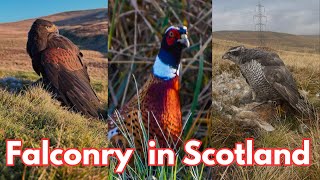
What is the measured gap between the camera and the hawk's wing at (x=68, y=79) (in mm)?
4699

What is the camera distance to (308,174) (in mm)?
4430

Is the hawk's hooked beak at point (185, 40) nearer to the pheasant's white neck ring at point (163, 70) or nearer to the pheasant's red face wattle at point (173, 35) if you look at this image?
the pheasant's red face wattle at point (173, 35)

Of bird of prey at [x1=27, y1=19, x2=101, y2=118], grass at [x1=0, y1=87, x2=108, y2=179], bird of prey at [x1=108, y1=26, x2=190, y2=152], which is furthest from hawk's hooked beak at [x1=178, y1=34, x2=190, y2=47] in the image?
Answer: bird of prey at [x1=27, y1=19, x2=101, y2=118]

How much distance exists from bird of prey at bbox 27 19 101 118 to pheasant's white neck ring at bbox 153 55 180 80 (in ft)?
4.31

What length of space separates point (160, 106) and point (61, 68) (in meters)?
1.43

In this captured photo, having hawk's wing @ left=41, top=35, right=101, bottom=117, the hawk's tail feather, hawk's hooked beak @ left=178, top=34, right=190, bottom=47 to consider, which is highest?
hawk's hooked beak @ left=178, top=34, right=190, bottom=47

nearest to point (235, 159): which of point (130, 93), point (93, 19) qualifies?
point (130, 93)

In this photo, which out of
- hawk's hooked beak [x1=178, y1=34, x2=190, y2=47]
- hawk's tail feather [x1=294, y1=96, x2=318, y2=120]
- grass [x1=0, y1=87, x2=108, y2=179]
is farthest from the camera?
hawk's tail feather [x1=294, y1=96, x2=318, y2=120]

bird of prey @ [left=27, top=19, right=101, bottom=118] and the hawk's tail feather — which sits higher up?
bird of prey @ [left=27, top=19, right=101, bottom=118]

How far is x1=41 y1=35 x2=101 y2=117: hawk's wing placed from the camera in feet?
15.4

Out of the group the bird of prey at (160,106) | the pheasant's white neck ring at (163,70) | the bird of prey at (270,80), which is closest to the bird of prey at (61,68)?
the bird of prey at (160,106)

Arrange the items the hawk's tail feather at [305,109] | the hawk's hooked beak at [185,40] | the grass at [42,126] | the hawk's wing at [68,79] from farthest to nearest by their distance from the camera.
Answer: the hawk's tail feather at [305,109], the hawk's wing at [68,79], the grass at [42,126], the hawk's hooked beak at [185,40]

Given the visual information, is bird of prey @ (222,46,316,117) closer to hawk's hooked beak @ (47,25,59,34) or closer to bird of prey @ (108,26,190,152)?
hawk's hooked beak @ (47,25,59,34)

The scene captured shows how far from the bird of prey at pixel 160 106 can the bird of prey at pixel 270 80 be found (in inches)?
101
